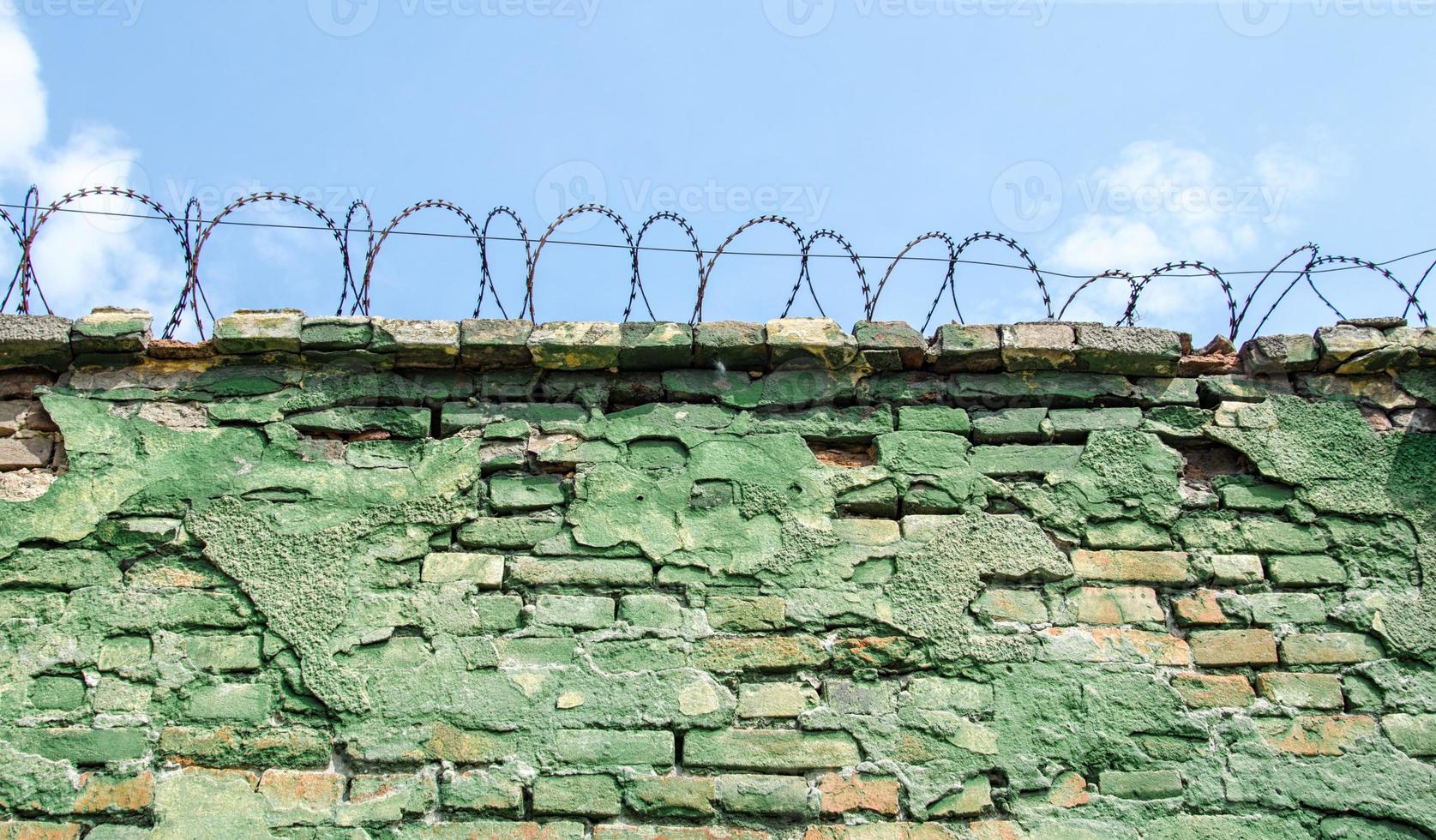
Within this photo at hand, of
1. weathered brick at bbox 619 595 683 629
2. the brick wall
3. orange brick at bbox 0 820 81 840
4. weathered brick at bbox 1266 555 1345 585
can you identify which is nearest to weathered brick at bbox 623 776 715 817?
the brick wall

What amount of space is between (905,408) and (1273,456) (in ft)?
4.37

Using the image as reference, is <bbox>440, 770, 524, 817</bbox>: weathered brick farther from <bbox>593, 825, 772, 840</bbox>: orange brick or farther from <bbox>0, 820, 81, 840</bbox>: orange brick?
<bbox>0, 820, 81, 840</bbox>: orange brick

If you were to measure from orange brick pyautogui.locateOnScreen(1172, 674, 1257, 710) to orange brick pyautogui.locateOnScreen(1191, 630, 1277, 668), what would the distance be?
0.05m

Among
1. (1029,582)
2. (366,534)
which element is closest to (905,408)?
A: (1029,582)

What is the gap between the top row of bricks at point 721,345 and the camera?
4.02 m

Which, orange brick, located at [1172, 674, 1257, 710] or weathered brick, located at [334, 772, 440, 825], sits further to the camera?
orange brick, located at [1172, 674, 1257, 710]

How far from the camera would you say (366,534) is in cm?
380

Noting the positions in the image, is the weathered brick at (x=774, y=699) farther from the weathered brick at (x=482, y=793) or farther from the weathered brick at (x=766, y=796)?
the weathered brick at (x=482, y=793)

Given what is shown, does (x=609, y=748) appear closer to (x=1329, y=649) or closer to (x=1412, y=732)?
(x=1329, y=649)

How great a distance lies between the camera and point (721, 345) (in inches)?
161

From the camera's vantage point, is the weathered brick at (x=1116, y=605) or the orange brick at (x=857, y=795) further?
the weathered brick at (x=1116, y=605)

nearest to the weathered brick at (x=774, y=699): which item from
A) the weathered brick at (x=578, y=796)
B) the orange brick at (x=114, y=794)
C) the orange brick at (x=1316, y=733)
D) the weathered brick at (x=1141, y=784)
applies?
the weathered brick at (x=578, y=796)

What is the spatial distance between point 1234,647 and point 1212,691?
0.59 feet

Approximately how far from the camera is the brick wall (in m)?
3.46
